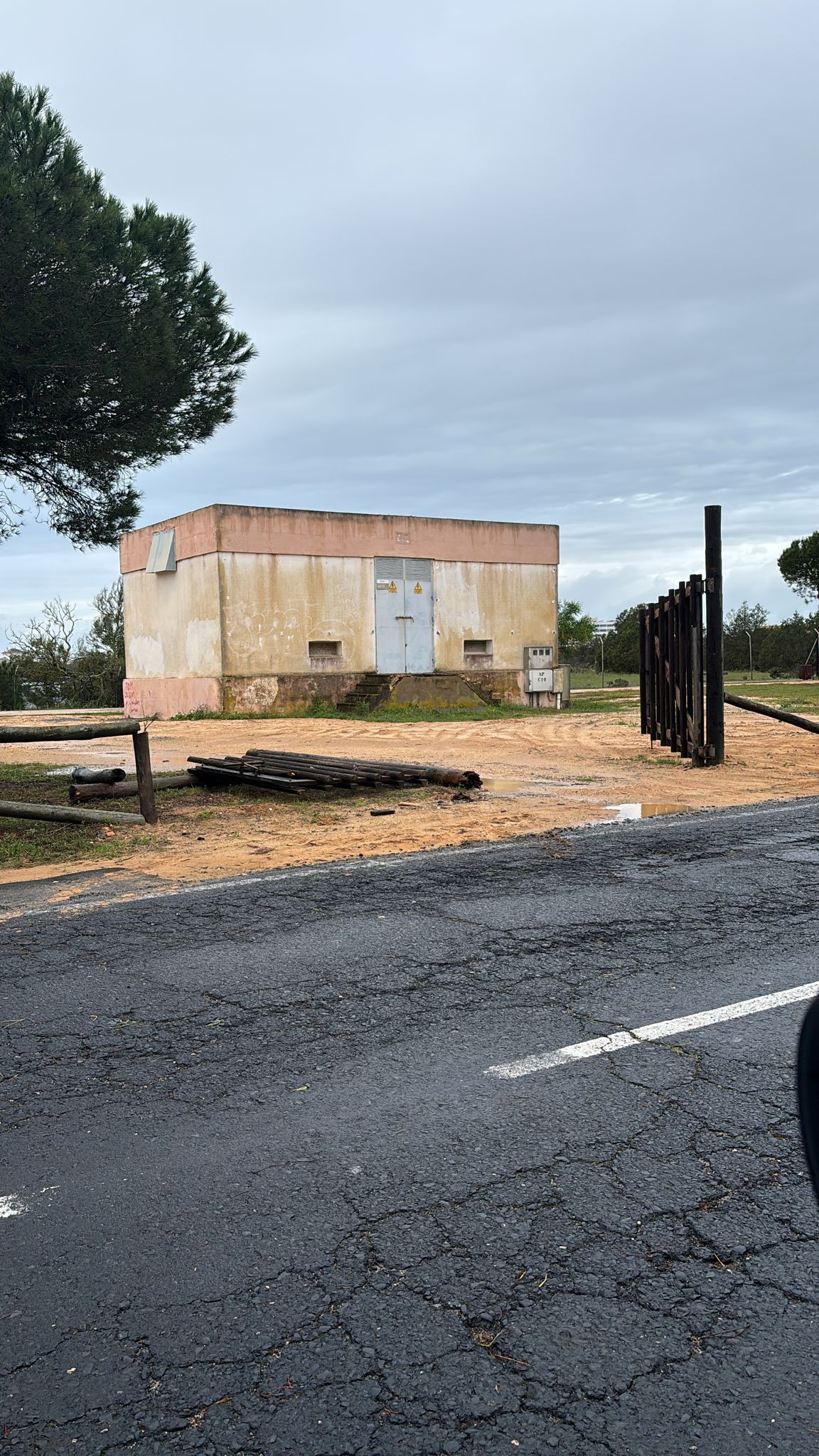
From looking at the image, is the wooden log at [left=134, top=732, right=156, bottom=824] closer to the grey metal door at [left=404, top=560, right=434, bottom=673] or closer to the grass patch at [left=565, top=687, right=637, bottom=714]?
the grass patch at [left=565, top=687, right=637, bottom=714]

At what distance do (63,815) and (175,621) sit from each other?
68.2 feet

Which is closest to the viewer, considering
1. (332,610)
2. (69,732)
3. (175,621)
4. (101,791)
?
(69,732)

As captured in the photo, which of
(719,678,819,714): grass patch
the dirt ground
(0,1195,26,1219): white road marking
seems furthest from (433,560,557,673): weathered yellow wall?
(0,1195,26,1219): white road marking

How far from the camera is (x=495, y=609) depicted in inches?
1225

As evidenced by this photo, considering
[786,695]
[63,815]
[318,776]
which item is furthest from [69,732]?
[786,695]

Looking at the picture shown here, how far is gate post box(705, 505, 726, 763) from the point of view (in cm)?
1334

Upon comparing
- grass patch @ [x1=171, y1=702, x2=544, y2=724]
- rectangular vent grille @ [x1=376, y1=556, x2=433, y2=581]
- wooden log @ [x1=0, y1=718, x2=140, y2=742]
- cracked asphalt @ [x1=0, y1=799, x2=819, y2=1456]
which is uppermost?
rectangular vent grille @ [x1=376, y1=556, x2=433, y2=581]

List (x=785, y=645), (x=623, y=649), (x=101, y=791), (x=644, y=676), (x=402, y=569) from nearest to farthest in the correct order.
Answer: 1. (x=101, y=791)
2. (x=644, y=676)
3. (x=402, y=569)
4. (x=785, y=645)
5. (x=623, y=649)

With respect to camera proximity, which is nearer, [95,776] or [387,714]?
[95,776]

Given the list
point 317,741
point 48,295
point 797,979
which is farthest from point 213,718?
point 797,979

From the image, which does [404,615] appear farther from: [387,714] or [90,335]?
[90,335]

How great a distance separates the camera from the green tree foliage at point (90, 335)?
9.98 meters

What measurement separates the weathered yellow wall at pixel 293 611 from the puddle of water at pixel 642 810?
58.7 ft

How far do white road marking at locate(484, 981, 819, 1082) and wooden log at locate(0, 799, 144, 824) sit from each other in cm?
580
